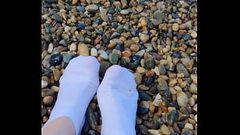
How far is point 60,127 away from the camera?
1.01 metres

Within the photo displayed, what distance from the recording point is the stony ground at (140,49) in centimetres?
122

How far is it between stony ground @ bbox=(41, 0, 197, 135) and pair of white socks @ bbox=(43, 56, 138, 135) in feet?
0.16

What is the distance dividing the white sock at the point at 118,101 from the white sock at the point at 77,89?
0.17 ft

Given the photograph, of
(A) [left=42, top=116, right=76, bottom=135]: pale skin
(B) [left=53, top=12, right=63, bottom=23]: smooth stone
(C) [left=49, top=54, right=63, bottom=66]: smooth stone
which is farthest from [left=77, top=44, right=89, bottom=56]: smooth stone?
(A) [left=42, top=116, right=76, bottom=135]: pale skin

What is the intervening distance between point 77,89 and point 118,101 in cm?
19

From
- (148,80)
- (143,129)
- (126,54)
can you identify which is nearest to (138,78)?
(148,80)

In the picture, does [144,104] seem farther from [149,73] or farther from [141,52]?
[141,52]

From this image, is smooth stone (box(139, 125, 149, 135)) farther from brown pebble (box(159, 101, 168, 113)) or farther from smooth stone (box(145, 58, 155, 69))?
smooth stone (box(145, 58, 155, 69))

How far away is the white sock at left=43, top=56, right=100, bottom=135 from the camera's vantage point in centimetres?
Result: 109

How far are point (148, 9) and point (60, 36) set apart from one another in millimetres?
545

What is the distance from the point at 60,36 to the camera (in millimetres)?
1453

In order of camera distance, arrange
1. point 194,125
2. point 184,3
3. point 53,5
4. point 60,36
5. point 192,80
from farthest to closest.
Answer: point 184,3
point 53,5
point 60,36
point 192,80
point 194,125
